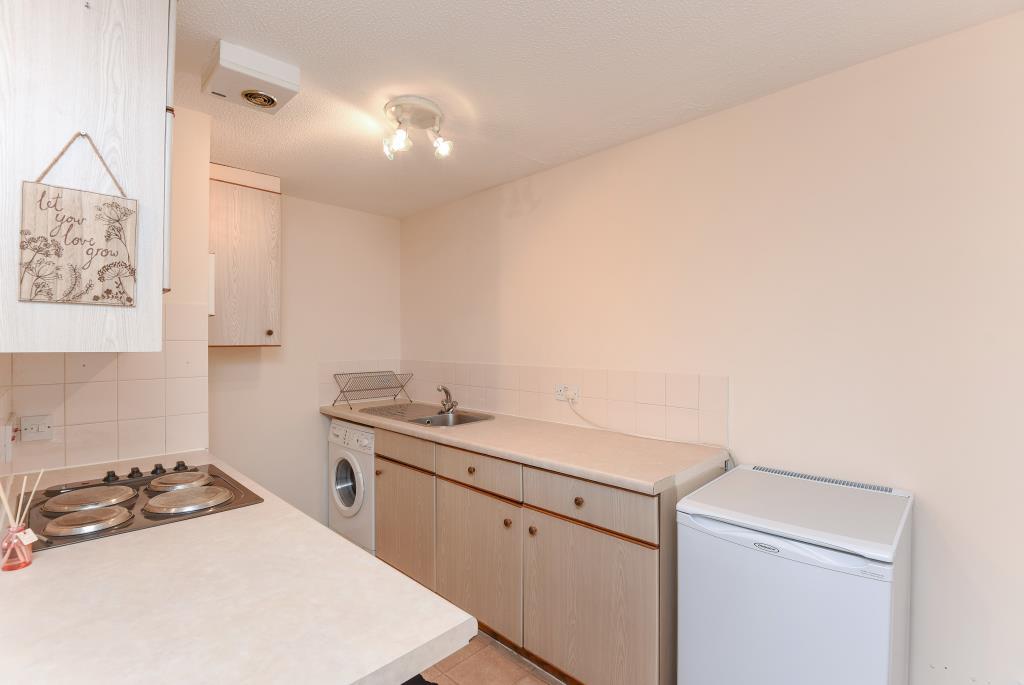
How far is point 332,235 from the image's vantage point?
3.36 meters

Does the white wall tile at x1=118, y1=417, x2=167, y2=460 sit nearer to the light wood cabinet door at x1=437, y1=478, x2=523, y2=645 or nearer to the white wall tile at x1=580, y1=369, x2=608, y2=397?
the light wood cabinet door at x1=437, y1=478, x2=523, y2=645

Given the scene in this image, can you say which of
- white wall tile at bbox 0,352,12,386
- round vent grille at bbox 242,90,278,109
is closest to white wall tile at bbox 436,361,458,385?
round vent grille at bbox 242,90,278,109

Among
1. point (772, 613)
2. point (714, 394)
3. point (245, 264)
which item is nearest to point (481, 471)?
point (714, 394)

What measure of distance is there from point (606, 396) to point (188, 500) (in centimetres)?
175

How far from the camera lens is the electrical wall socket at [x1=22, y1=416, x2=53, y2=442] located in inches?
64.6

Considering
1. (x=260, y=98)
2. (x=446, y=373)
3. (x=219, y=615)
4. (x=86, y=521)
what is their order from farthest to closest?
(x=446, y=373) < (x=260, y=98) < (x=86, y=521) < (x=219, y=615)

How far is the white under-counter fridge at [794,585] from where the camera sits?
46.9 inches

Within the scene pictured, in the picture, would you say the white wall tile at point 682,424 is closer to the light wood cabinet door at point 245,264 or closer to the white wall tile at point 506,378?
the white wall tile at point 506,378

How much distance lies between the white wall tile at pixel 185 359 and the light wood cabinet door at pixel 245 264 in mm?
601

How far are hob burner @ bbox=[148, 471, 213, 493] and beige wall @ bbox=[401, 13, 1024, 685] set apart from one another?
174 centimetres

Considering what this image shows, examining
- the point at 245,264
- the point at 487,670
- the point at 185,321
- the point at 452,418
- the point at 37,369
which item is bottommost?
the point at 487,670

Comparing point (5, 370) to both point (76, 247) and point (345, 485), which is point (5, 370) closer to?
point (76, 247)

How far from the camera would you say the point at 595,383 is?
2441 mm

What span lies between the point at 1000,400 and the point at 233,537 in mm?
2173
